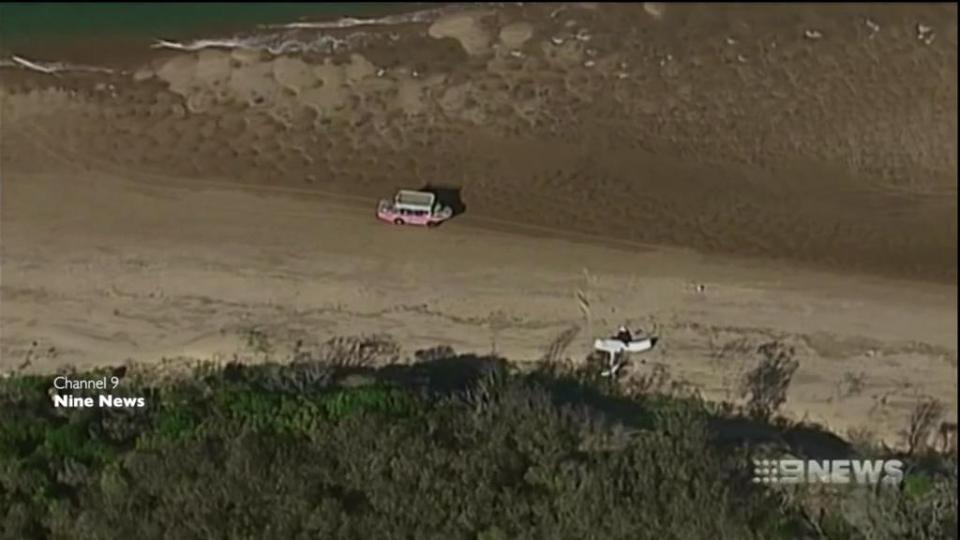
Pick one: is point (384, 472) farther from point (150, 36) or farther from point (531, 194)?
point (150, 36)

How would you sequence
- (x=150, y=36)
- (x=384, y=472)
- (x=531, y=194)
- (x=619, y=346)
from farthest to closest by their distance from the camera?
1. (x=150, y=36)
2. (x=531, y=194)
3. (x=619, y=346)
4. (x=384, y=472)

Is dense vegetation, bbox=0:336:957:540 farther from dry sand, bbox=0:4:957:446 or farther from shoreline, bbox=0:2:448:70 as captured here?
shoreline, bbox=0:2:448:70

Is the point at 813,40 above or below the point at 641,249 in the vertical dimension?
above

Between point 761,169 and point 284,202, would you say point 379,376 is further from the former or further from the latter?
point 761,169

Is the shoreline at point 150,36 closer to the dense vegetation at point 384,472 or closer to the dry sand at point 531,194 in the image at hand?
the dry sand at point 531,194

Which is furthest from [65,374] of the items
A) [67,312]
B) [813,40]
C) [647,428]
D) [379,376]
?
[813,40]

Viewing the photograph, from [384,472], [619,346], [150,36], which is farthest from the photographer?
[150,36]

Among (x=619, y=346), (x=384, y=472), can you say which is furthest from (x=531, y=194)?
(x=384, y=472)
